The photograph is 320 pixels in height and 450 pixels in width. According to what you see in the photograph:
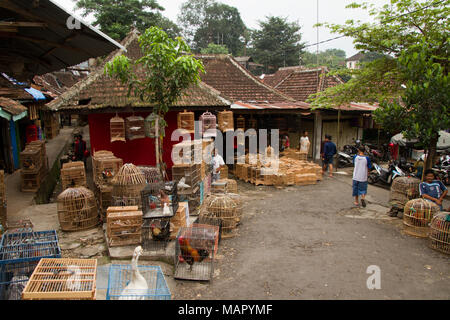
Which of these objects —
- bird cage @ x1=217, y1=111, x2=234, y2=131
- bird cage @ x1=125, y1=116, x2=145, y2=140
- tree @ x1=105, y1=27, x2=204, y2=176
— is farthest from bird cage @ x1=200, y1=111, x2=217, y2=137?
tree @ x1=105, y1=27, x2=204, y2=176

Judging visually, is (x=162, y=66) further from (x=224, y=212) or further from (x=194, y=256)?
(x=194, y=256)

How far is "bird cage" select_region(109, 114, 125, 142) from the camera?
1016cm

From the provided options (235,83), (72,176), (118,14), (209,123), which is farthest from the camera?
(118,14)

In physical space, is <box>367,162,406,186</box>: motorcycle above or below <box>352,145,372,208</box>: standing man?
below

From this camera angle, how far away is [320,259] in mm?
6637

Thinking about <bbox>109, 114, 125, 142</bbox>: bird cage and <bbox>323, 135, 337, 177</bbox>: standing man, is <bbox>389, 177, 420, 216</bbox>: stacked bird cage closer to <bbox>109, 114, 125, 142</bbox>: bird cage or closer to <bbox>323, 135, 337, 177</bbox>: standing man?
<bbox>323, 135, 337, 177</bbox>: standing man

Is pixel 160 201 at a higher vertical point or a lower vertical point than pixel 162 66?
lower

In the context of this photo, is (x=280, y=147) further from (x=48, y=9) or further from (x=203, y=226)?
(x=48, y=9)

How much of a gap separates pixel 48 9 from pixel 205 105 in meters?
8.49

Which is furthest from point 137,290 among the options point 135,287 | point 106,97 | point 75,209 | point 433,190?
point 106,97

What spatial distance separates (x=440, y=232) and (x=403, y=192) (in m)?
2.27

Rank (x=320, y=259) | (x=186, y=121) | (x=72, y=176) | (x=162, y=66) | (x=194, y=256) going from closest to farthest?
(x=194, y=256)
(x=320, y=259)
(x=162, y=66)
(x=72, y=176)
(x=186, y=121)

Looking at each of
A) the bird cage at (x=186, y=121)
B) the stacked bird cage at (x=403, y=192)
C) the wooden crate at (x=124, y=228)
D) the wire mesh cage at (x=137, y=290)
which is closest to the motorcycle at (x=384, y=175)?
the stacked bird cage at (x=403, y=192)

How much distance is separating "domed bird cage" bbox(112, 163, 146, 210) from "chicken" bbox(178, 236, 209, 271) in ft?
7.03
